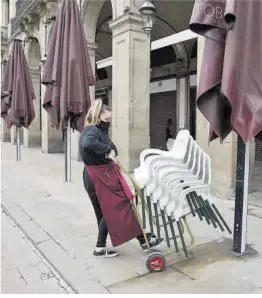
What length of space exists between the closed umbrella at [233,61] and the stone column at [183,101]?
1105 centimetres

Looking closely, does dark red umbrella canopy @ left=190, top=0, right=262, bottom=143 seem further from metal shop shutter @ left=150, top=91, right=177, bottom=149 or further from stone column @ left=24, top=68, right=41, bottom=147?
stone column @ left=24, top=68, right=41, bottom=147

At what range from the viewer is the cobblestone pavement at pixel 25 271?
127 inches

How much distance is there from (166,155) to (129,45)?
5178 millimetres

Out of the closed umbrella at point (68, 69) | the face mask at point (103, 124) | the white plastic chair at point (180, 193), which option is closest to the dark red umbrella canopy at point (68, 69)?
the closed umbrella at point (68, 69)

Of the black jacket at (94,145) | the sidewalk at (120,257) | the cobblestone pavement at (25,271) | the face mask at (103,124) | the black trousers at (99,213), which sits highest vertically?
the face mask at (103,124)

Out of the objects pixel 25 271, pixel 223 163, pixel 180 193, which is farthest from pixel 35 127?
pixel 180 193

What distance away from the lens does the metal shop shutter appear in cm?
1514

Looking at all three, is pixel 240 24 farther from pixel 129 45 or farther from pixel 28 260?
pixel 129 45

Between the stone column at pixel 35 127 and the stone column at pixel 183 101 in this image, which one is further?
the stone column at pixel 35 127

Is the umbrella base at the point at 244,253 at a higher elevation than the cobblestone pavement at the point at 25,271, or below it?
higher

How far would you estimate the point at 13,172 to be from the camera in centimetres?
945

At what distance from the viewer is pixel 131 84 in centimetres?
859

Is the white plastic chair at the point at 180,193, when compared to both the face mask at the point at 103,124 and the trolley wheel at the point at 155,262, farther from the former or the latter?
the face mask at the point at 103,124

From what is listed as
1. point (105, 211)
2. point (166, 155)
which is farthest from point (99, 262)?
point (166, 155)
